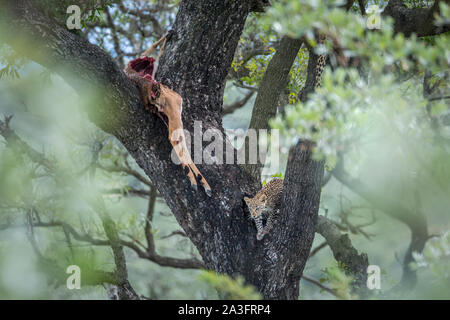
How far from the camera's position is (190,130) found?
2363mm

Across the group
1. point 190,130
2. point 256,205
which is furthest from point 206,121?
point 256,205

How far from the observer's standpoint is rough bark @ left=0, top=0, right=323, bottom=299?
2113 mm

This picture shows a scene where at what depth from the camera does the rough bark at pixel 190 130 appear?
2113 mm

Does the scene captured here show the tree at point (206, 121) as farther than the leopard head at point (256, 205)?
No

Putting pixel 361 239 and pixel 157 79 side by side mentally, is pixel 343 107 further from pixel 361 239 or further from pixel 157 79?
pixel 361 239

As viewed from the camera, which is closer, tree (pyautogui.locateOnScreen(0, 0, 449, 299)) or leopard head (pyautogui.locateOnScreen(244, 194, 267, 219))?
tree (pyautogui.locateOnScreen(0, 0, 449, 299))

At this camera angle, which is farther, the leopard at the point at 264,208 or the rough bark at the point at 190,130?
the leopard at the point at 264,208

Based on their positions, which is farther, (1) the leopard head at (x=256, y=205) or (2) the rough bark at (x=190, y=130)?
(1) the leopard head at (x=256, y=205)

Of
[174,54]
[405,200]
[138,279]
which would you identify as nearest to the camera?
[174,54]

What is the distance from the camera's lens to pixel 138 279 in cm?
869

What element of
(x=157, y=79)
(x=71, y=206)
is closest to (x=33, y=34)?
(x=157, y=79)

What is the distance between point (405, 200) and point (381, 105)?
152 inches

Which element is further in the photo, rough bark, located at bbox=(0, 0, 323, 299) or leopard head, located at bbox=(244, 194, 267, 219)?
leopard head, located at bbox=(244, 194, 267, 219)
